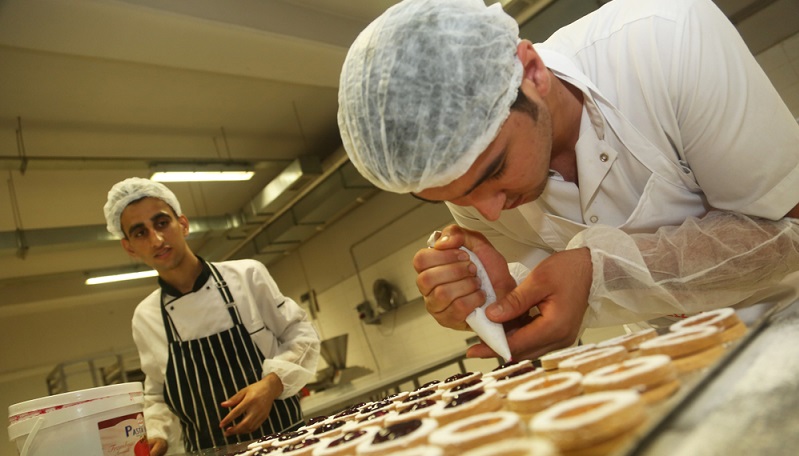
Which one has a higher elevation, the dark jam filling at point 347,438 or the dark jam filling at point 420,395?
the dark jam filling at point 347,438

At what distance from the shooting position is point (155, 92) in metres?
4.81

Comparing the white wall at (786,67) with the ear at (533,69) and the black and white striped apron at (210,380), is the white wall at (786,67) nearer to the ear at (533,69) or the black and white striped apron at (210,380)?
the ear at (533,69)

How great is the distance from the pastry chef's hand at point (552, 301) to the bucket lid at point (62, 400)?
0.95 meters

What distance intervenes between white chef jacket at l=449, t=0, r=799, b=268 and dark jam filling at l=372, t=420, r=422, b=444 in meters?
0.78

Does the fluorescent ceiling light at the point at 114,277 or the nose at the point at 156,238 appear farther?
the fluorescent ceiling light at the point at 114,277

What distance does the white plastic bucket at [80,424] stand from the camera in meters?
1.27

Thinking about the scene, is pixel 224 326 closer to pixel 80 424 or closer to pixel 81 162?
pixel 80 424

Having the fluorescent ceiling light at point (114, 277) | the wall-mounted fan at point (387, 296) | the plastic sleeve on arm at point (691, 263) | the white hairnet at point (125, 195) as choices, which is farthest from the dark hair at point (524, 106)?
the fluorescent ceiling light at point (114, 277)

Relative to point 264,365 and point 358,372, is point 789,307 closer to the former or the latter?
point 264,365

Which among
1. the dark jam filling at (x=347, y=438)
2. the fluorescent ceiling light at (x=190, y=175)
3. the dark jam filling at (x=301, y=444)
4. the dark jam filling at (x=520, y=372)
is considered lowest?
the dark jam filling at (x=520, y=372)

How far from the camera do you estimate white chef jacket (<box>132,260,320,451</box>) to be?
2301 mm

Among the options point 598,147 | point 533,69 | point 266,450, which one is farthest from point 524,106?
point 266,450

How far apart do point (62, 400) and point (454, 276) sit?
0.97m

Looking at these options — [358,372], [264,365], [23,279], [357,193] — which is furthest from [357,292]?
[264,365]
